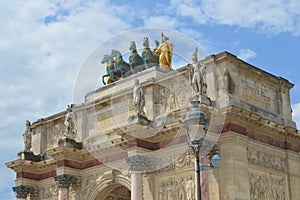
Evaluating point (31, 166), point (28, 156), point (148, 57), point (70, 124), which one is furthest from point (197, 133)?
point (28, 156)

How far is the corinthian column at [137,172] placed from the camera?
22.0 m

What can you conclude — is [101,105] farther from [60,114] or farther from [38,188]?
[38,188]

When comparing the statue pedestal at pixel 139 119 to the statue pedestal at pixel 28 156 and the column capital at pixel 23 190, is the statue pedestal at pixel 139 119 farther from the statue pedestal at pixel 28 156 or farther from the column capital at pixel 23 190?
the column capital at pixel 23 190

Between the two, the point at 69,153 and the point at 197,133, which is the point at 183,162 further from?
the point at 197,133

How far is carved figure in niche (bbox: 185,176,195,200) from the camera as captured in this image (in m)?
21.3

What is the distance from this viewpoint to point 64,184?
25484 mm

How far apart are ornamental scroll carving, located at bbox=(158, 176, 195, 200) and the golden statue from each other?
20.8 ft

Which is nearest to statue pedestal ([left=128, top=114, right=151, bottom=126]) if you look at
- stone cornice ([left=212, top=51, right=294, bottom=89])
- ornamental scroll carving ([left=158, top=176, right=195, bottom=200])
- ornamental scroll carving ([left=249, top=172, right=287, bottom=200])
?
ornamental scroll carving ([left=158, top=176, right=195, bottom=200])

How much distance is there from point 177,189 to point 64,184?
246 inches

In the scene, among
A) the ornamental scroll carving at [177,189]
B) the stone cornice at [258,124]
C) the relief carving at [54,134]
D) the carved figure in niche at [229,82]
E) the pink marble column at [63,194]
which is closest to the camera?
the stone cornice at [258,124]

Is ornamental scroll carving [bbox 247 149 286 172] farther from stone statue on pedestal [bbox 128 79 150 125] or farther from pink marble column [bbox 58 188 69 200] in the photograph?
pink marble column [bbox 58 188 69 200]

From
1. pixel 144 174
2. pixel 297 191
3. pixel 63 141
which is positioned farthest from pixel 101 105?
pixel 297 191

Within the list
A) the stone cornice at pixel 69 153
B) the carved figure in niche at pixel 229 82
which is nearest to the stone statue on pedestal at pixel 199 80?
the carved figure in niche at pixel 229 82

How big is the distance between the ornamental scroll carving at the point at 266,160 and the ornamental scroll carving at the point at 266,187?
45 cm
